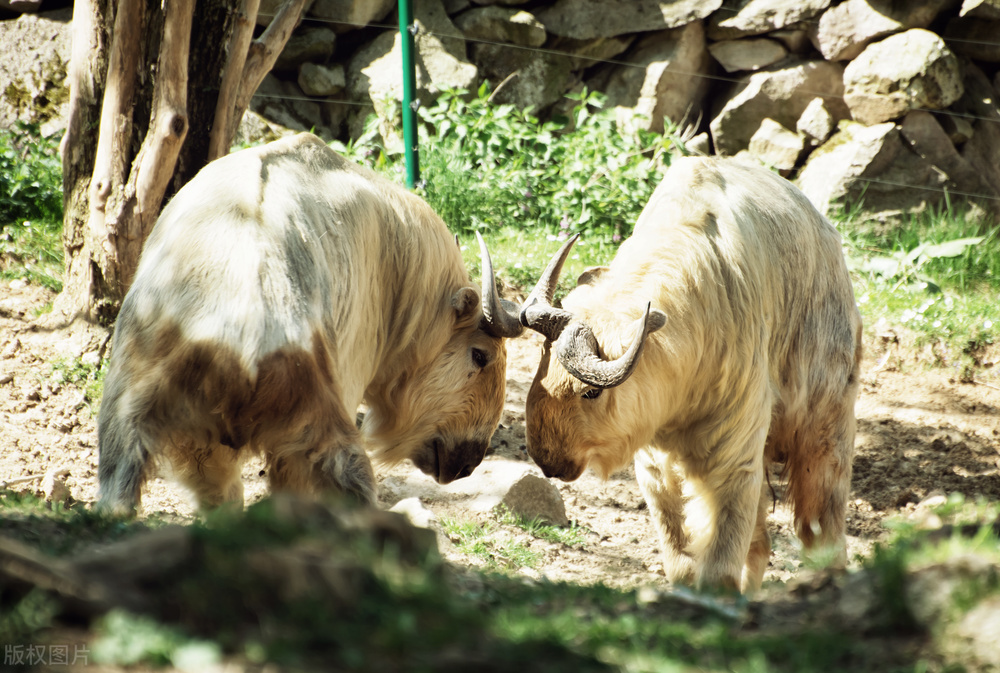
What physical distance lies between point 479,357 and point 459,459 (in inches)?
18.6

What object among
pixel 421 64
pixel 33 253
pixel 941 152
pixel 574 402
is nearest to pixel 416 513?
pixel 574 402

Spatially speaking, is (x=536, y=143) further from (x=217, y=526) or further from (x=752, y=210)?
(x=217, y=526)

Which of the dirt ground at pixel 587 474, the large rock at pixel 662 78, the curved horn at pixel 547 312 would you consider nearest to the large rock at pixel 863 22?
the large rock at pixel 662 78

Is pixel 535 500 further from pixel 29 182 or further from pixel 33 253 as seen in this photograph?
pixel 29 182

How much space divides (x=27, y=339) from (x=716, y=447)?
12.7 ft

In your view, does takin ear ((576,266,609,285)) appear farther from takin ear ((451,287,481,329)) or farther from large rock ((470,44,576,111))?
large rock ((470,44,576,111))

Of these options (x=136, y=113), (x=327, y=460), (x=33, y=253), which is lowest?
(x=33, y=253)

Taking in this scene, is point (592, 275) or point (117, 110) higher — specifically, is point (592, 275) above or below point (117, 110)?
below

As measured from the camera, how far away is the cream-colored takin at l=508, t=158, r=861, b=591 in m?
3.54

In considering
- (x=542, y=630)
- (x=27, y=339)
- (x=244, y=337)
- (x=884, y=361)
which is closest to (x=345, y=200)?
(x=244, y=337)

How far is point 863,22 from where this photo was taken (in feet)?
26.0

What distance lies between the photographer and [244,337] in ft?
8.41

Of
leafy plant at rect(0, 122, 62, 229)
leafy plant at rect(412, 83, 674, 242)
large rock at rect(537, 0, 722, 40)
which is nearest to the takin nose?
leafy plant at rect(412, 83, 674, 242)

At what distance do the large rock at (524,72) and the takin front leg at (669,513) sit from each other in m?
5.36
